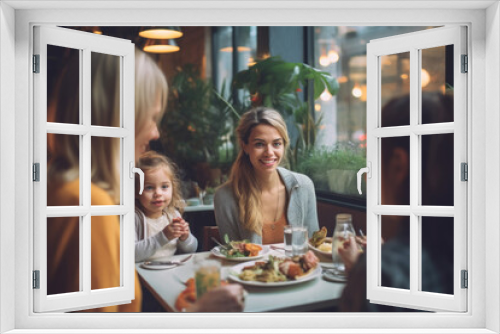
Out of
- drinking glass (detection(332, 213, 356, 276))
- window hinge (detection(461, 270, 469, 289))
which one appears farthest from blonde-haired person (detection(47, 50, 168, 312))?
window hinge (detection(461, 270, 469, 289))

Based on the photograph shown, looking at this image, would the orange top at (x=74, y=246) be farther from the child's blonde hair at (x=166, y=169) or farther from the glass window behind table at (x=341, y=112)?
the glass window behind table at (x=341, y=112)

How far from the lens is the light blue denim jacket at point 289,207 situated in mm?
4121

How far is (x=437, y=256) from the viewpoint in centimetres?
305

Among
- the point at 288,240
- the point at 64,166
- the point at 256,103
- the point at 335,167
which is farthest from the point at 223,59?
the point at 64,166

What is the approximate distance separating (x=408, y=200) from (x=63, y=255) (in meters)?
2.01

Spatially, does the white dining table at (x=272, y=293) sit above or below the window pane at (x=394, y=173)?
below

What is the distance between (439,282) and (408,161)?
0.71 meters

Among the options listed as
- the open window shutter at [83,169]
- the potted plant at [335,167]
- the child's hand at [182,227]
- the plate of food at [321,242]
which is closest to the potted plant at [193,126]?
the child's hand at [182,227]

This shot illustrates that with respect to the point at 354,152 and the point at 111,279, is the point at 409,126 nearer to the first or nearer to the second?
the point at 354,152

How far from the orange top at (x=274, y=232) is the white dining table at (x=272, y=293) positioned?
0.72 meters

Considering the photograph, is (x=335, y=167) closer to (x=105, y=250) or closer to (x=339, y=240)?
(x=339, y=240)

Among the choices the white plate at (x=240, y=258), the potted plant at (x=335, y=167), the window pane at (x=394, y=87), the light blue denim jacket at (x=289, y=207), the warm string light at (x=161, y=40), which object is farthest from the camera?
the light blue denim jacket at (x=289, y=207)

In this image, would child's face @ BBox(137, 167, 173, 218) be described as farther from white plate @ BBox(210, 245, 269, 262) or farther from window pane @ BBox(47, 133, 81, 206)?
window pane @ BBox(47, 133, 81, 206)

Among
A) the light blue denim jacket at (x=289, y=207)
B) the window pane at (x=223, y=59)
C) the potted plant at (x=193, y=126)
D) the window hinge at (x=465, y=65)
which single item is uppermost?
the window pane at (x=223, y=59)
